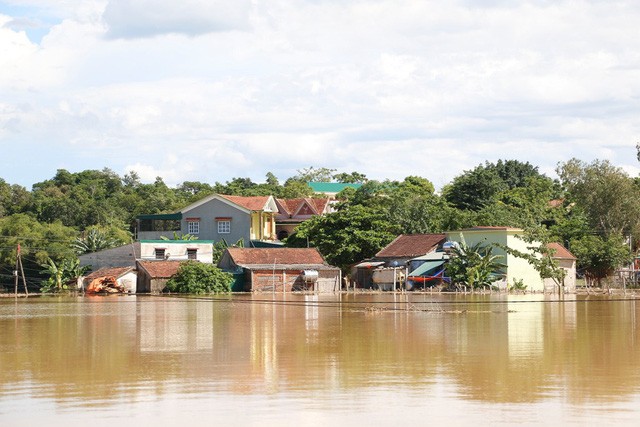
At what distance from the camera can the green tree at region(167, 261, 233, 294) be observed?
167ft

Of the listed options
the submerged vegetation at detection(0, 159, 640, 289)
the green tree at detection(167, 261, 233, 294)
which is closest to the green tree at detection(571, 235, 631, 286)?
the submerged vegetation at detection(0, 159, 640, 289)

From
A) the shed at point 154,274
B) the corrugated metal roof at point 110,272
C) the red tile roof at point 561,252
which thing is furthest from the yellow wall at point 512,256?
the corrugated metal roof at point 110,272

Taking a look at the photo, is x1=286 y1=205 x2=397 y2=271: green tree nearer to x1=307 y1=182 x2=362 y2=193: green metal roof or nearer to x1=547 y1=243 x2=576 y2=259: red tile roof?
x1=547 y1=243 x2=576 y2=259: red tile roof

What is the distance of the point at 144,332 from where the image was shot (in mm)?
26250

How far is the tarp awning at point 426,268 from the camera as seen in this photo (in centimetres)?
5284

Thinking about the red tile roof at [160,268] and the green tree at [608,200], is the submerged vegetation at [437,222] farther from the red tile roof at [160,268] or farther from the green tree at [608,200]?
the red tile roof at [160,268]

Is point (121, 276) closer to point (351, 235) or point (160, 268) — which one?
point (160, 268)

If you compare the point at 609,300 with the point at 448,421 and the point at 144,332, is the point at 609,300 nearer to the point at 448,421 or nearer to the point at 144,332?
the point at 144,332

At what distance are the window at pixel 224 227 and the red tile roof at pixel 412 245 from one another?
47.2 feet

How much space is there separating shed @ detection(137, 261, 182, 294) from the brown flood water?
1912 centimetres

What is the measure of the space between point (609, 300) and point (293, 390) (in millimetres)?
28835

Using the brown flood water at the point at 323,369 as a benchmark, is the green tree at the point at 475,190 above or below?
above

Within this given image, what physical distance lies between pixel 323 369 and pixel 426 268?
35784 millimetres

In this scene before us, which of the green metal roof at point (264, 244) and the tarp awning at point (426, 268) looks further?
the green metal roof at point (264, 244)
